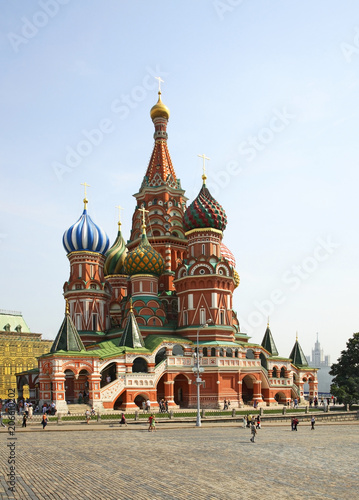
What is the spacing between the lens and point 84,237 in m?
52.2

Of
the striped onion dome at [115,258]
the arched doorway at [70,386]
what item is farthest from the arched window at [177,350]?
the striped onion dome at [115,258]

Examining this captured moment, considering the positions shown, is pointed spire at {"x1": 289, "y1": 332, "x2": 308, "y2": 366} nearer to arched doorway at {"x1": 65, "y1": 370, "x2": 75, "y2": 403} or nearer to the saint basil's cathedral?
the saint basil's cathedral

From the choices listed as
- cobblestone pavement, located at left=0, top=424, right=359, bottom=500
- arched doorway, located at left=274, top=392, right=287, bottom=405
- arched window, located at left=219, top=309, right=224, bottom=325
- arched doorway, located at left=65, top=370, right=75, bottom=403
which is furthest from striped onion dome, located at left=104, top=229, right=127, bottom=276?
cobblestone pavement, located at left=0, top=424, right=359, bottom=500

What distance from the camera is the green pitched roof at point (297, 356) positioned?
58688 millimetres

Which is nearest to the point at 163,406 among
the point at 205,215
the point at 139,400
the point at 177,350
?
the point at 139,400

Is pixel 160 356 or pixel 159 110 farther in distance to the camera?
pixel 159 110

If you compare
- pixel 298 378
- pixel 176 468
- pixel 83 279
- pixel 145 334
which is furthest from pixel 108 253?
pixel 176 468

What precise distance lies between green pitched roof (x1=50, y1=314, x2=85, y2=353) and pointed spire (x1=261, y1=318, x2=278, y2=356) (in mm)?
21235

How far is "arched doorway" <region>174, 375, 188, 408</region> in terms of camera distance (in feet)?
148

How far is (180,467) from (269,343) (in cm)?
3991

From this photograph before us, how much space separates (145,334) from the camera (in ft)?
154

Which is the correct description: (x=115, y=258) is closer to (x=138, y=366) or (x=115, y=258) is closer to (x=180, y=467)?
(x=138, y=366)

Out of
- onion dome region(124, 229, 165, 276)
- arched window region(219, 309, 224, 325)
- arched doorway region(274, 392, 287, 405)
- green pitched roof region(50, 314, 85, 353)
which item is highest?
onion dome region(124, 229, 165, 276)

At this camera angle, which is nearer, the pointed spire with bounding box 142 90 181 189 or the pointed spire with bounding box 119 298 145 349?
the pointed spire with bounding box 119 298 145 349
